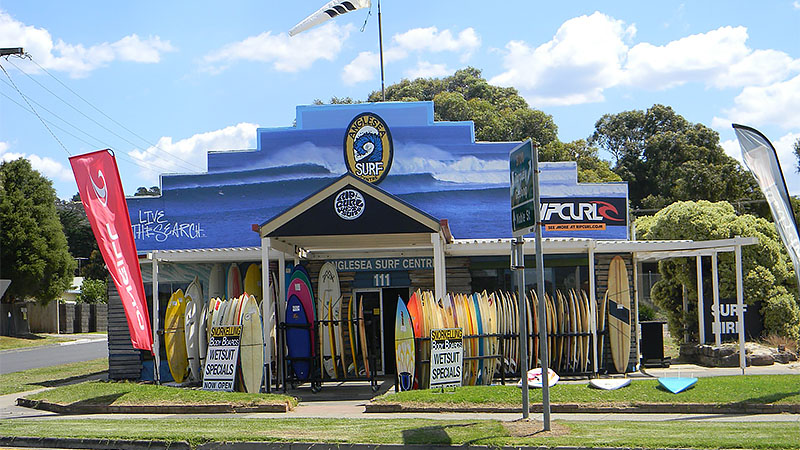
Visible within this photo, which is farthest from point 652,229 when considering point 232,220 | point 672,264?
point 232,220

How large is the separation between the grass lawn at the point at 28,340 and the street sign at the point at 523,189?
1265 inches

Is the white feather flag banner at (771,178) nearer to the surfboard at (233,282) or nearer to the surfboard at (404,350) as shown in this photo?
the surfboard at (404,350)

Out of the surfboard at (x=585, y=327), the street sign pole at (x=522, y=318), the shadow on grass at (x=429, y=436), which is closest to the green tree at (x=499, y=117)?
the surfboard at (x=585, y=327)

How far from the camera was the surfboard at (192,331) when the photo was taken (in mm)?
16625

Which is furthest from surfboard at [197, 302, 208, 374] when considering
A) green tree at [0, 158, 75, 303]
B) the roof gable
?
green tree at [0, 158, 75, 303]

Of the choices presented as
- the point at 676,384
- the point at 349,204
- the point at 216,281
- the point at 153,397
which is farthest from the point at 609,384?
the point at 216,281

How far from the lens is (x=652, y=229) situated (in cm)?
2264

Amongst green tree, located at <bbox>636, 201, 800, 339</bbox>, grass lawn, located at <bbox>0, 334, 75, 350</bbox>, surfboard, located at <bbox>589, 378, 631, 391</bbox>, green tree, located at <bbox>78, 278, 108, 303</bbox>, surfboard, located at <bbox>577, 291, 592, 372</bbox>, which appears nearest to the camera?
surfboard, located at <bbox>589, 378, 631, 391</bbox>

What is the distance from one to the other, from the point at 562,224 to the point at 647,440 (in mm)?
10140

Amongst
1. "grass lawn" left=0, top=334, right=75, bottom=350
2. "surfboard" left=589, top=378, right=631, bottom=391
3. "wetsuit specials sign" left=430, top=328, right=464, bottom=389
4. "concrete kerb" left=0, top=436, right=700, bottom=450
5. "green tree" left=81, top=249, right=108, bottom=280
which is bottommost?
"grass lawn" left=0, top=334, right=75, bottom=350

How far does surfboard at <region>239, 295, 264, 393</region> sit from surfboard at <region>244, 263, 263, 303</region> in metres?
3.43

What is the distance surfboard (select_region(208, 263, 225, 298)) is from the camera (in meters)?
18.0

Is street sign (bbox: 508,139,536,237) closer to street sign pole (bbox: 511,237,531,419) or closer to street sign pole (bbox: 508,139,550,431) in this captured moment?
street sign pole (bbox: 508,139,550,431)

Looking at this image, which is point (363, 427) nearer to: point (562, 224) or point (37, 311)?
point (562, 224)
